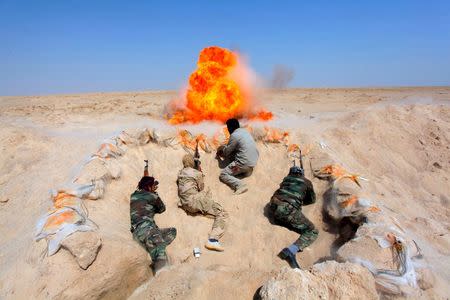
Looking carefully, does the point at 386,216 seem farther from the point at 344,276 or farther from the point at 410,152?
the point at 410,152

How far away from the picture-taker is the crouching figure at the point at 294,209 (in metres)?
4.82

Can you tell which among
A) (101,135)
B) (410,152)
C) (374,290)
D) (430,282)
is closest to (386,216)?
(430,282)

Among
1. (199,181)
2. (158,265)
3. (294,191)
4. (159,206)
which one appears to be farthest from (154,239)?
(294,191)

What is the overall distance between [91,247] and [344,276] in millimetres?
2700

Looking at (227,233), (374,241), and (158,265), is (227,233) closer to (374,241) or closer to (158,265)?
(158,265)

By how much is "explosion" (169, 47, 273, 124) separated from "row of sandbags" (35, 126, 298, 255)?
45.1 inches

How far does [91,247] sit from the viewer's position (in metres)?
3.66

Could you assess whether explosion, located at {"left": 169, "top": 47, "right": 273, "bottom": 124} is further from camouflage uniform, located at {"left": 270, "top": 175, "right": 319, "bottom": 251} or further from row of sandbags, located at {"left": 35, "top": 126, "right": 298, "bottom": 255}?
camouflage uniform, located at {"left": 270, "top": 175, "right": 319, "bottom": 251}

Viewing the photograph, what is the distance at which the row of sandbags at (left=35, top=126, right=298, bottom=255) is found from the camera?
388 centimetres

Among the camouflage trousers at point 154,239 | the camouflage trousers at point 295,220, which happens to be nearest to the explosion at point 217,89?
the camouflage trousers at point 295,220

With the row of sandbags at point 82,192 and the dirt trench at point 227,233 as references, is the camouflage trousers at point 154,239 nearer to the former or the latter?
the dirt trench at point 227,233

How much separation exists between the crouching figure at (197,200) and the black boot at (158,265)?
106 cm

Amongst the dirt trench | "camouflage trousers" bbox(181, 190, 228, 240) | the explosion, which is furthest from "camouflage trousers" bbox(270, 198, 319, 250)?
the explosion

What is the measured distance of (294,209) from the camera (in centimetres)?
502
